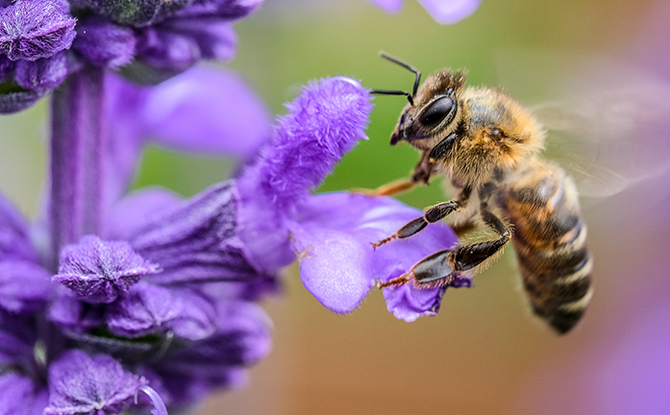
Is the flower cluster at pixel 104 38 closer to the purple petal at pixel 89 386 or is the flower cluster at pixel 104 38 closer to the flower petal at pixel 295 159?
the flower petal at pixel 295 159

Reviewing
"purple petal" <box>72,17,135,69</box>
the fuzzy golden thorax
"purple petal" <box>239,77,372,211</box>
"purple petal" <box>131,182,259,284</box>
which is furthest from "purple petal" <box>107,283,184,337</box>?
the fuzzy golden thorax

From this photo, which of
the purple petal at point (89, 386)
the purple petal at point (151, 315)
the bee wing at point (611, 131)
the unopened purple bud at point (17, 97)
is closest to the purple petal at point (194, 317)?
the purple petal at point (151, 315)

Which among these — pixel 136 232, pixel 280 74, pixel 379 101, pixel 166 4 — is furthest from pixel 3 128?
pixel 166 4

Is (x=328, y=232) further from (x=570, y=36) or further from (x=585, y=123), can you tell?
(x=570, y=36)

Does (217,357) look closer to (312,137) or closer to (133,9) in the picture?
(312,137)

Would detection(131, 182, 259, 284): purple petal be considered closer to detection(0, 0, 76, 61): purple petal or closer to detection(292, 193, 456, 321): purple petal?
detection(292, 193, 456, 321): purple petal

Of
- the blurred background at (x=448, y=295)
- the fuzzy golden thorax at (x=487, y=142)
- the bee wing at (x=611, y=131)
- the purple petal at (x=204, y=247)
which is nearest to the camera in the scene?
the purple petal at (x=204, y=247)

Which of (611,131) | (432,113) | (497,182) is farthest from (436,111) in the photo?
(611,131)
